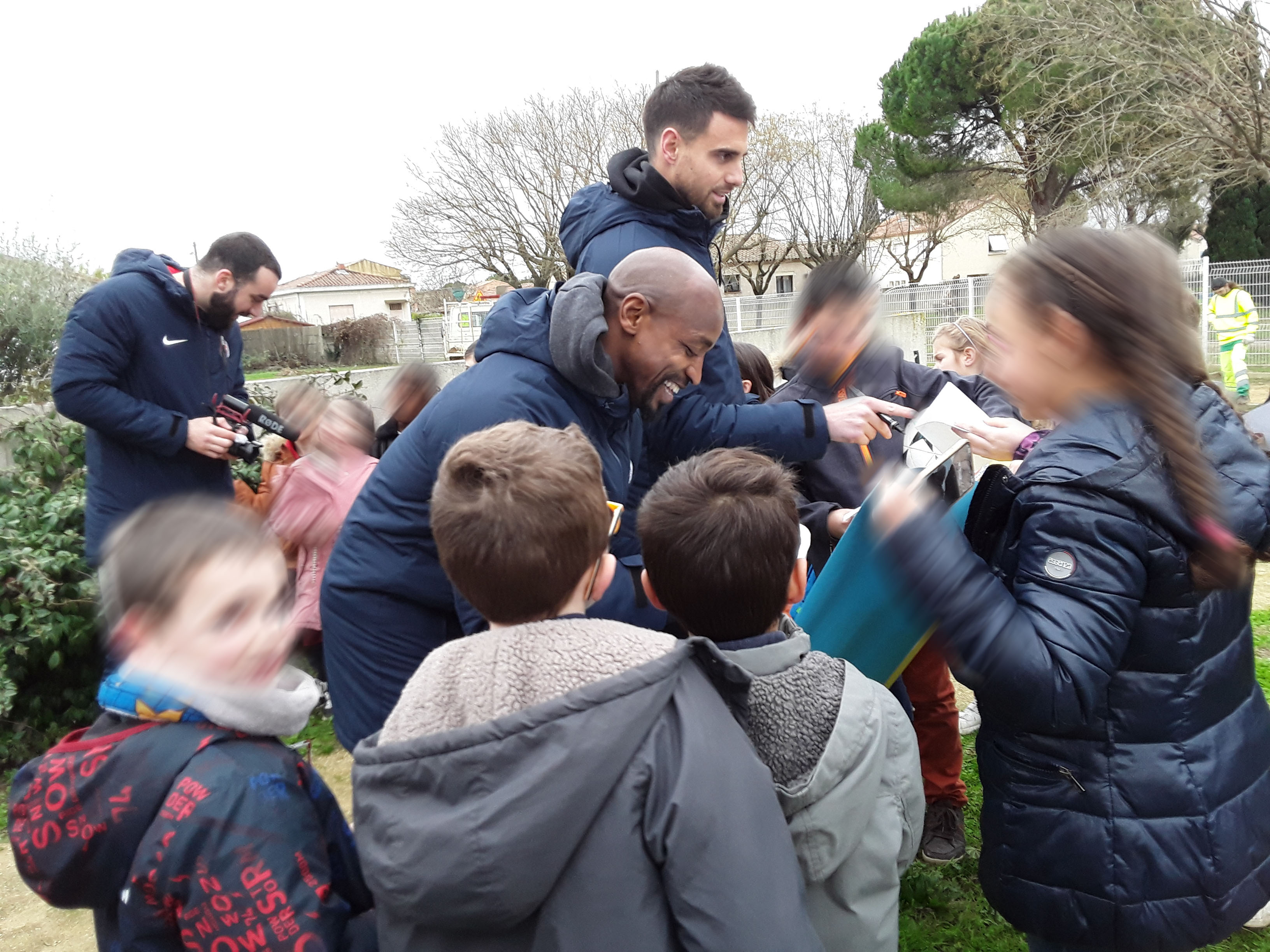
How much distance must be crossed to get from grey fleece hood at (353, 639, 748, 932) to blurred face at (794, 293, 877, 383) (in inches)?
77.1

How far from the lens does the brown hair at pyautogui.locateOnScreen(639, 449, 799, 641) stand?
1585mm

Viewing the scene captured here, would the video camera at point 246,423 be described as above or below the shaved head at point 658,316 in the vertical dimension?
below

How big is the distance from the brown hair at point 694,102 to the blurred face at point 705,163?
3 centimetres

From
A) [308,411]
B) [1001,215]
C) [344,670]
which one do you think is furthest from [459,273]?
[344,670]

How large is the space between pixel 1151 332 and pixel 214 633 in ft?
5.35

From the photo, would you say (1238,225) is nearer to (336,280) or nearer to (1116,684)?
(1116,684)

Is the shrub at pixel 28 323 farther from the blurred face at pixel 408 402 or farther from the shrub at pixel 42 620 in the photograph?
the blurred face at pixel 408 402

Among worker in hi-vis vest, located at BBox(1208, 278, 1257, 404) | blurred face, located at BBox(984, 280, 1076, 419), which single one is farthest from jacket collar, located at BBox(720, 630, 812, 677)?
worker in hi-vis vest, located at BBox(1208, 278, 1257, 404)

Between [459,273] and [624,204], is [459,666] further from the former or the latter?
[459,273]

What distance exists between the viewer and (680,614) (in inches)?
64.6

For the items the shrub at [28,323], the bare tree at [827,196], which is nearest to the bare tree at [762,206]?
the bare tree at [827,196]

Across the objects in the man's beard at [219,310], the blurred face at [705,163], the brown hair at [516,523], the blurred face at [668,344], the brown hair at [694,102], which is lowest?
the brown hair at [516,523]

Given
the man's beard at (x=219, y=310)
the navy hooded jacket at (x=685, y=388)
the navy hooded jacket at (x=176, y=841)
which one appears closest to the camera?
the navy hooded jacket at (x=176, y=841)

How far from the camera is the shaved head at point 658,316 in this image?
79.7 inches
